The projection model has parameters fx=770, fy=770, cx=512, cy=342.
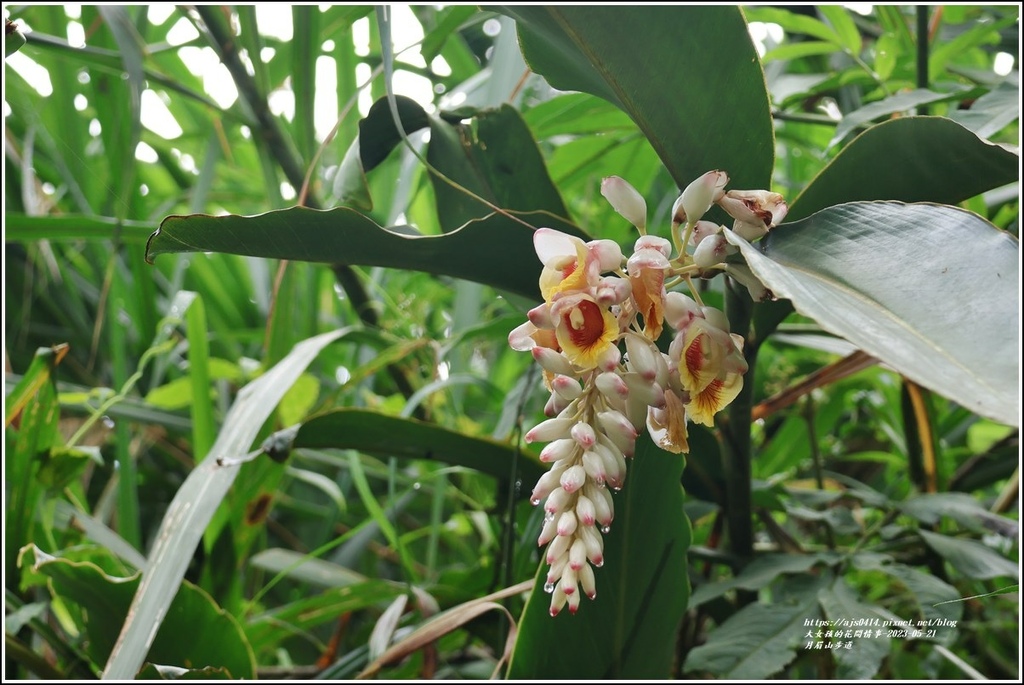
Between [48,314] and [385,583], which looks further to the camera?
[48,314]

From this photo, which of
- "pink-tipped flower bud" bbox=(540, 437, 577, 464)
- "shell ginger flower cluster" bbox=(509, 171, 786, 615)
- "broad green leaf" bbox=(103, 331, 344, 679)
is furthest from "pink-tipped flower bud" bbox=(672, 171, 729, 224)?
"broad green leaf" bbox=(103, 331, 344, 679)

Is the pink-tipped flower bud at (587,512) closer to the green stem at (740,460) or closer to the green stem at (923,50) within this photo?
the green stem at (740,460)

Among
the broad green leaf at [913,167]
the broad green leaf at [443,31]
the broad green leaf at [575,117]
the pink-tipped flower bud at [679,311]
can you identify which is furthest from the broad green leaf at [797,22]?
the pink-tipped flower bud at [679,311]

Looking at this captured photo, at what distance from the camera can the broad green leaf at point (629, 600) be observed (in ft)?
1.40

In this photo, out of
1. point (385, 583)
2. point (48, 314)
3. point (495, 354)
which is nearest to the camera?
point (385, 583)

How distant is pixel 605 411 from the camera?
30cm

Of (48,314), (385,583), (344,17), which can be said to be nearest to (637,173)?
(344,17)

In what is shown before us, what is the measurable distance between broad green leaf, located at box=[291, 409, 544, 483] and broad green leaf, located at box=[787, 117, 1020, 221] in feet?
0.84

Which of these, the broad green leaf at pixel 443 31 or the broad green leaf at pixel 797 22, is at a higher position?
the broad green leaf at pixel 443 31

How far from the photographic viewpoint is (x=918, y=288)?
0.24 meters

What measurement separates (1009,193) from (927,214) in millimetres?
540

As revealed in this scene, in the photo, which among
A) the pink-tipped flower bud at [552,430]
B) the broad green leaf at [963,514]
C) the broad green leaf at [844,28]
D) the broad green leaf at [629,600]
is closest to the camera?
the pink-tipped flower bud at [552,430]

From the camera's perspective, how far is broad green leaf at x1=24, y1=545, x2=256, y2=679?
1.71ft

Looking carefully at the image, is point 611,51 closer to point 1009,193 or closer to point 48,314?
point 1009,193
